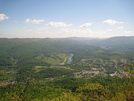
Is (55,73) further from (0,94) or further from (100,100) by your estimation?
(100,100)

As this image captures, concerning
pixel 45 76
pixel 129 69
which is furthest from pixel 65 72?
pixel 129 69

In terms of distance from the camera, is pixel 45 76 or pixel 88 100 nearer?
pixel 88 100

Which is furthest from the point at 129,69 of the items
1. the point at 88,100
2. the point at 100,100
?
the point at 88,100

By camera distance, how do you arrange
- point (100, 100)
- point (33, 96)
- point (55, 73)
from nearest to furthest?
point (100, 100) < point (33, 96) < point (55, 73)

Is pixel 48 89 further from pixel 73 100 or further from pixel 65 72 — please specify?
pixel 65 72

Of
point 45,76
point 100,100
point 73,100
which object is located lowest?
point 45,76

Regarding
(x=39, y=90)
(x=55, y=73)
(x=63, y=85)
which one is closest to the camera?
(x=39, y=90)

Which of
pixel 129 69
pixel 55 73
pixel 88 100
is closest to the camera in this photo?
pixel 129 69

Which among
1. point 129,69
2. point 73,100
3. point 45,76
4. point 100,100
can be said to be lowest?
point 45,76

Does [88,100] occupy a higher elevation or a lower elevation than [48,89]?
higher
